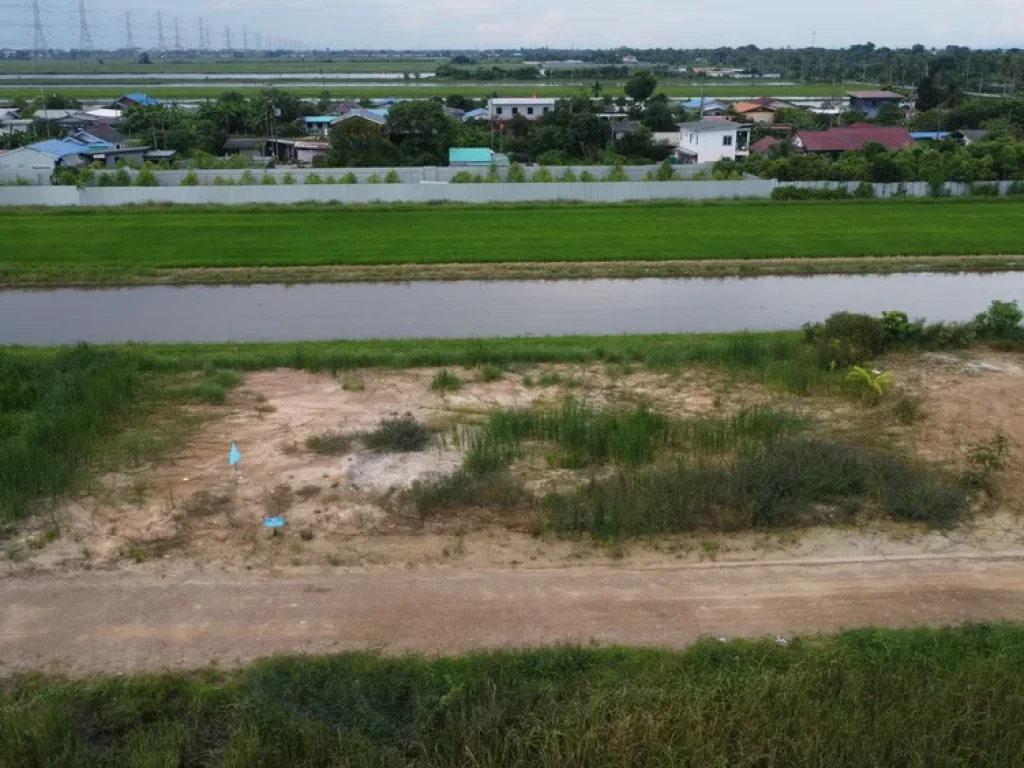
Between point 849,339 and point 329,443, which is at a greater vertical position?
point 849,339

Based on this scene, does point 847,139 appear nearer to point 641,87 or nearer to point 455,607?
point 641,87

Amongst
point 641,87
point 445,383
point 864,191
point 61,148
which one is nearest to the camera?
point 445,383

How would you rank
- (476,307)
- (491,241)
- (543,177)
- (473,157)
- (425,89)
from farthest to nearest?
1. (425,89)
2. (473,157)
3. (543,177)
4. (491,241)
5. (476,307)

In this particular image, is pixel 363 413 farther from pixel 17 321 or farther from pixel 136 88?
pixel 136 88

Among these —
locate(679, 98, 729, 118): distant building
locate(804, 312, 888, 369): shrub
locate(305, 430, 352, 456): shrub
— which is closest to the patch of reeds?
locate(305, 430, 352, 456): shrub

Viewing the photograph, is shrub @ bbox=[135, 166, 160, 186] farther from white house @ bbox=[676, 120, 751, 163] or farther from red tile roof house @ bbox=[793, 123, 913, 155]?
red tile roof house @ bbox=[793, 123, 913, 155]

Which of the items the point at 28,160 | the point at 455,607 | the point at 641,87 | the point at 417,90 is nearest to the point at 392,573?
the point at 455,607

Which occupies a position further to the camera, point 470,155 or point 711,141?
point 711,141

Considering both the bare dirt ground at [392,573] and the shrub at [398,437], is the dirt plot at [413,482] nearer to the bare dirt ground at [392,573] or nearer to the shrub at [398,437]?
the bare dirt ground at [392,573]
